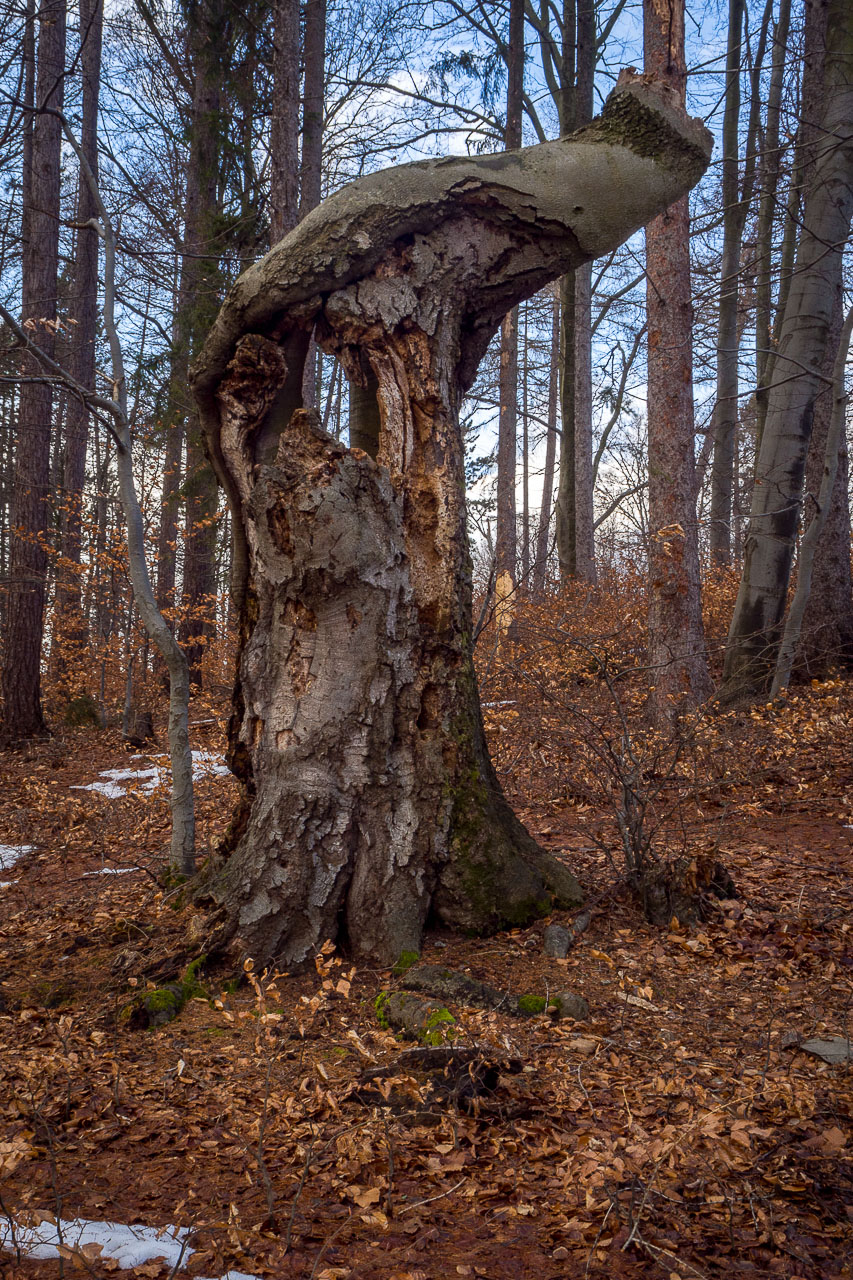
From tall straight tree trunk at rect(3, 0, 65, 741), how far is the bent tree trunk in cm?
807

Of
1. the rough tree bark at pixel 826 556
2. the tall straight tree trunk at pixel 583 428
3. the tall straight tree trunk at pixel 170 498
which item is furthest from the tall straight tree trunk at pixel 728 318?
the tall straight tree trunk at pixel 170 498

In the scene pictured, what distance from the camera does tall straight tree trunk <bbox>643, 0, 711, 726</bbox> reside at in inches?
303

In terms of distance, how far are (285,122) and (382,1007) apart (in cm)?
921

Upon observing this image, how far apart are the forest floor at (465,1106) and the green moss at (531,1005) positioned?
0.11 meters

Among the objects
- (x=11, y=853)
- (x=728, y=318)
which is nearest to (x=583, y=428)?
(x=728, y=318)

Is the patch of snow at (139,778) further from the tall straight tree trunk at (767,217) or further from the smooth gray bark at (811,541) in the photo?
the tall straight tree trunk at (767,217)

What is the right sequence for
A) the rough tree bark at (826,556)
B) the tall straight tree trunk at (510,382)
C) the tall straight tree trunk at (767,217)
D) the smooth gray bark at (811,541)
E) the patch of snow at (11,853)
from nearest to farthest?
the patch of snow at (11,853) → the smooth gray bark at (811,541) → the rough tree bark at (826,556) → the tall straight tree trunk at (767,217) → the tall straight tree trunk at (510,382)

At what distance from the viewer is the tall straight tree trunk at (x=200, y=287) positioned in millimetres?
10070

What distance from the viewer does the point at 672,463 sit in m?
7.82

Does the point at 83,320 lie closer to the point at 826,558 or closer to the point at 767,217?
the point at 767,217

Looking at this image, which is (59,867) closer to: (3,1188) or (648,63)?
(3,1188)

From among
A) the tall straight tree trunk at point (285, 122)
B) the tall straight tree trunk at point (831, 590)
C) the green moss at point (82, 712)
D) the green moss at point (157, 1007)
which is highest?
the tall straight tree trunk at point (285, 122)

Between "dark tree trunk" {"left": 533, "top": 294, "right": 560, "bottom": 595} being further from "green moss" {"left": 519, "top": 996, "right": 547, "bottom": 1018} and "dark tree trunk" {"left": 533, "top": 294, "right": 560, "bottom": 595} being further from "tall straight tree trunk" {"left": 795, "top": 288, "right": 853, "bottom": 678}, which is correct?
"green moss" {"left": 519, "top": 996, "right": 547, "bottom": 1018}

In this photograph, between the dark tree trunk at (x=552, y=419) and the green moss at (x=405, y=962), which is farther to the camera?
the dark tree trunk at (x=552, y=419)
